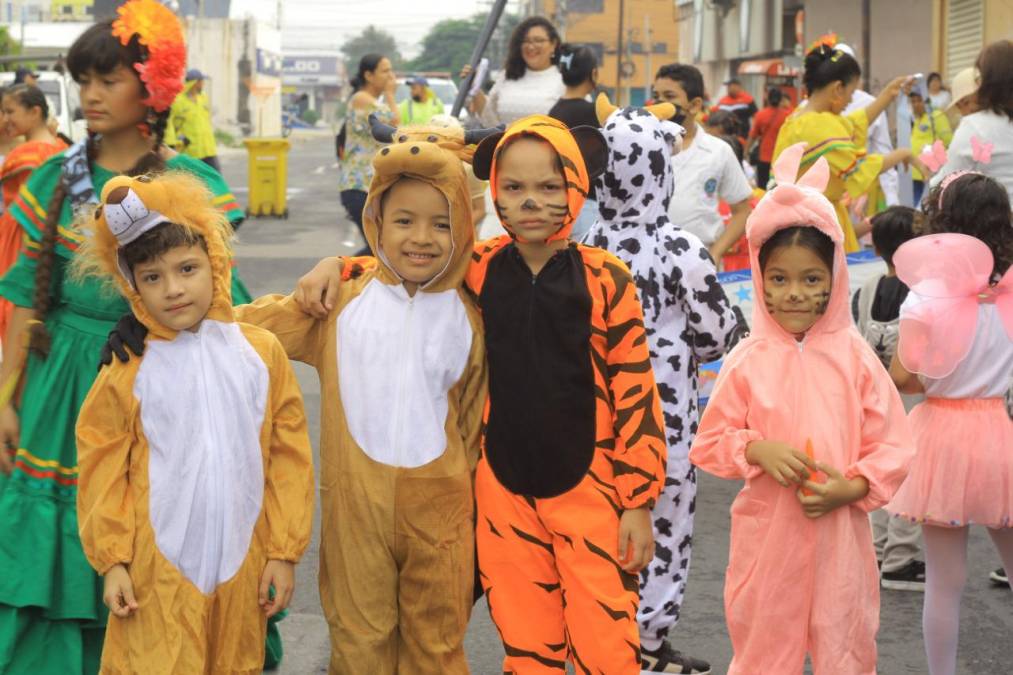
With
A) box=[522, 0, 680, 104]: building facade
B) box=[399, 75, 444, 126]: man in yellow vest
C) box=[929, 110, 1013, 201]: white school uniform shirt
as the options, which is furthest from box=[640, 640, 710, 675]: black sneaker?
box=[522, 0, 680, 104]: building facade

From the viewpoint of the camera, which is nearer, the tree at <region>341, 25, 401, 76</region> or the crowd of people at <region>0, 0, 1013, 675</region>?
the crowd of people at <region>0, 0, 1013, 675</region>

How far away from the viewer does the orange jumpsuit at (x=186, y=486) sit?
3.59m

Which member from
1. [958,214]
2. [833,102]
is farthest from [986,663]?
[833,102]

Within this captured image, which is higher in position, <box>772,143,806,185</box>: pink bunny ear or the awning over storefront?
the awning over storefront

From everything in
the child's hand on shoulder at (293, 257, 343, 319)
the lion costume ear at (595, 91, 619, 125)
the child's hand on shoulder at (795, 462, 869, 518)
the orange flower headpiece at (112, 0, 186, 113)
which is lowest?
the child's hand on shoulder at (795, 462, 869, 518)

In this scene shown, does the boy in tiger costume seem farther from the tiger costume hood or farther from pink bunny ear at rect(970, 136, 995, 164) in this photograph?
pink bunny ear at rect(970, 136, 995, 164)

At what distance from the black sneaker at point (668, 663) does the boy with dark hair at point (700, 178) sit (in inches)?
95.3

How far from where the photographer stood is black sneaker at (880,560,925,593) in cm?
604

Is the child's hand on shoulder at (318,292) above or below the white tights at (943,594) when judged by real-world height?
above

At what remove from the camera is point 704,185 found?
714 cm

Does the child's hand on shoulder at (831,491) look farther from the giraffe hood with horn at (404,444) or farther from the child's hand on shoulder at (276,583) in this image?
the child's hand on shoulder at (276,583)

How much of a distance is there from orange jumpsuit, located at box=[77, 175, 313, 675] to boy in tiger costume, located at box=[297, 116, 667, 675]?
552mm

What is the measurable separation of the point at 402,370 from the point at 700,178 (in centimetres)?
361

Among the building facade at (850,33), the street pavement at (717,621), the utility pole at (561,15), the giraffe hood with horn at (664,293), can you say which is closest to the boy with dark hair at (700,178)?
the street pavement at (717,621)
